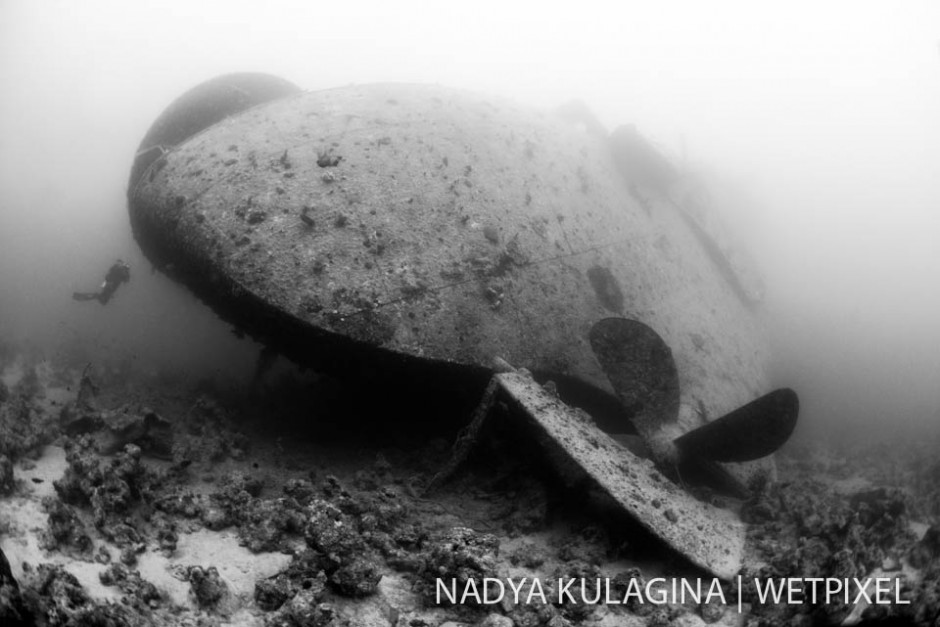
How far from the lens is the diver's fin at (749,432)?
4840 mm

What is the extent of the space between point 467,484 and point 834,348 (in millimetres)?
14151

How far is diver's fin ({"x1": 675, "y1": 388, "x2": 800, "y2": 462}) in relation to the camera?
191 inches

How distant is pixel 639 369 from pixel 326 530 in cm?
349

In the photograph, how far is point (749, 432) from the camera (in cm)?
506

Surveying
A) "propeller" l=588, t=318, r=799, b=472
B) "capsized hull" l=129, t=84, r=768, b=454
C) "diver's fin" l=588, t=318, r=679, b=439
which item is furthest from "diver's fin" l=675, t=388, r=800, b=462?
"capsized hull" l=129, t=84, r=768, b=454

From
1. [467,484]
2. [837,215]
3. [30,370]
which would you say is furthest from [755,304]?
[837,215]

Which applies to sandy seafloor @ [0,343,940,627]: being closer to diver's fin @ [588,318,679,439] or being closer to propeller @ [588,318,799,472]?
propeller @ [588,318,799,472]

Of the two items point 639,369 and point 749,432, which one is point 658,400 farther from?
point 749,432

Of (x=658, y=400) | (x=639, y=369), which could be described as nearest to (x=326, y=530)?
(x=639, y=369)

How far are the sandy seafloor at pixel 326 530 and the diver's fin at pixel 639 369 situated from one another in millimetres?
1301

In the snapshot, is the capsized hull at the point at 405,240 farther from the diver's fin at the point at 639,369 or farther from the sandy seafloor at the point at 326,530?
the sandy seafloor at the point at 326,530

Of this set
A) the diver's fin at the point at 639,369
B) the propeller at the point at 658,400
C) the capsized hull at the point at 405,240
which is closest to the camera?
the capsized hull at the point at 405,240

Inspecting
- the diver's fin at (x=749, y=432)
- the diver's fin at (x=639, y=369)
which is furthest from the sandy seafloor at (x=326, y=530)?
the diver's fin at (x=639, y=369)

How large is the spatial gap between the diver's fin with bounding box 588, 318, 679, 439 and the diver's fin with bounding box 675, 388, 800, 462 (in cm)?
36
